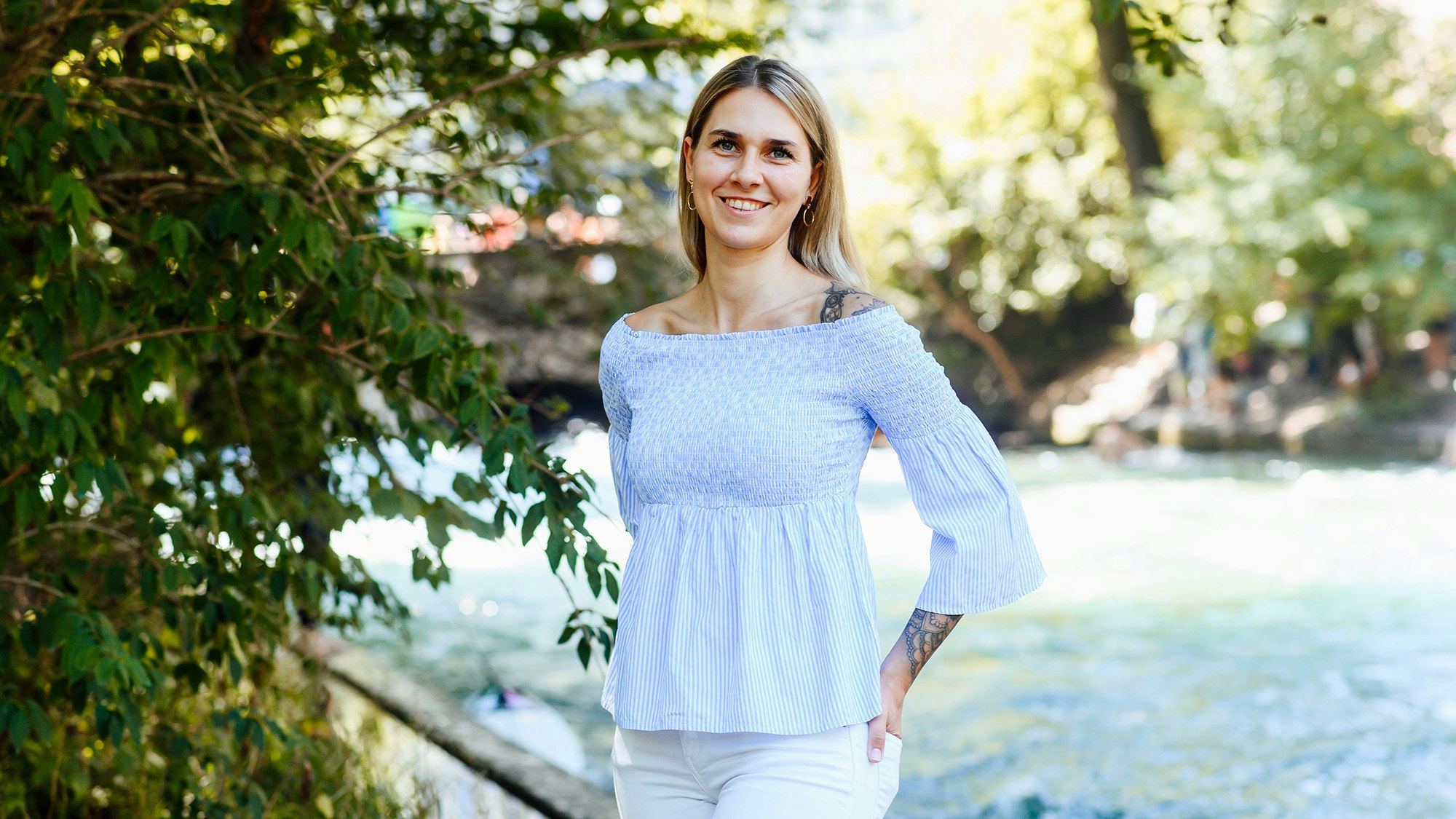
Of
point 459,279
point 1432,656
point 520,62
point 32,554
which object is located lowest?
point 1432,656

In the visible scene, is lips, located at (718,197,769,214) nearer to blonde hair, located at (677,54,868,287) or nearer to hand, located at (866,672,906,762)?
blonde hair, located at (677,54,868,287)

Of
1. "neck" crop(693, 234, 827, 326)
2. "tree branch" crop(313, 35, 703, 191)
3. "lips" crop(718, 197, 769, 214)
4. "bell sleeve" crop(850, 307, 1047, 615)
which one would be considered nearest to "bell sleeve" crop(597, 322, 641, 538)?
"neck" crop(693, 234, 827, 326)

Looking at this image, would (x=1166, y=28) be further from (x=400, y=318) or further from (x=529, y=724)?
(x=529, y=724)

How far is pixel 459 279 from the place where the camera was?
3178mm

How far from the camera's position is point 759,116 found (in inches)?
67.7

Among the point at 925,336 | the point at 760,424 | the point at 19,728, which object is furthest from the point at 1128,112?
the point at 19,728

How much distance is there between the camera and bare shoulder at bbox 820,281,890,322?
1671 mm

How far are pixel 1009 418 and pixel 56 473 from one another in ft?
63.4

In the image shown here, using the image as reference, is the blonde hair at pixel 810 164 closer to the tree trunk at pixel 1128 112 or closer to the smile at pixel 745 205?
the smile at pixel 745 205

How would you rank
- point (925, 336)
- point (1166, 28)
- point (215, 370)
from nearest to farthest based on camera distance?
point (1166, 28), point (215, 370), point (925, 336)

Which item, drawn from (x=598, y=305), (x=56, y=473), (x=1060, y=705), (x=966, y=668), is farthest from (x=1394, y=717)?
(x=56, y=473)

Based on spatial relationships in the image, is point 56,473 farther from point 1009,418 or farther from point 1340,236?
point 1009,418

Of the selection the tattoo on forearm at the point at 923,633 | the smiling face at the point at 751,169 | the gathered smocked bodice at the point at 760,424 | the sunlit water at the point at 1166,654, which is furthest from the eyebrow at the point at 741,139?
the sunlit water at the point at 1166,654

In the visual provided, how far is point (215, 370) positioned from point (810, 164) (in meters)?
1.96
